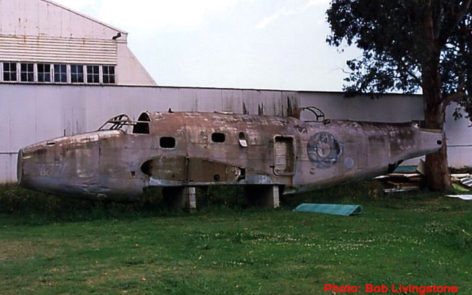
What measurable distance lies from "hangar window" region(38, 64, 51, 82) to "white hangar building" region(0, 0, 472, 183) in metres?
0.07

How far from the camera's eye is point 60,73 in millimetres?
38719

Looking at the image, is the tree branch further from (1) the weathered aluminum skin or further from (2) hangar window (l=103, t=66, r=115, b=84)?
(2) hangar window (l=103, t=66, r=115, b=84)

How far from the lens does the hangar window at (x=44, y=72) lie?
3809 cm

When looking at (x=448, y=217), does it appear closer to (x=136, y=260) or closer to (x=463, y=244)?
(x=463, y=244)

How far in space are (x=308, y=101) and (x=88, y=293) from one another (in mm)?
23328

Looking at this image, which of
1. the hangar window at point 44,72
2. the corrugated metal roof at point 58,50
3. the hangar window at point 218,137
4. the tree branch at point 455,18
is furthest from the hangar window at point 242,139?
the hangar window at point 44,72

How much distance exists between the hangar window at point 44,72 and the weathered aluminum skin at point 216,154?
20.4 m

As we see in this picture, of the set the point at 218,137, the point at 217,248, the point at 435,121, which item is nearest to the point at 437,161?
the point at 435,121

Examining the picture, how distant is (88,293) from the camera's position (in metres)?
8.30

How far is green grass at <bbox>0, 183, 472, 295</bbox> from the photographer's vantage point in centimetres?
887

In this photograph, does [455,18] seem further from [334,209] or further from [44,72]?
[44,72]

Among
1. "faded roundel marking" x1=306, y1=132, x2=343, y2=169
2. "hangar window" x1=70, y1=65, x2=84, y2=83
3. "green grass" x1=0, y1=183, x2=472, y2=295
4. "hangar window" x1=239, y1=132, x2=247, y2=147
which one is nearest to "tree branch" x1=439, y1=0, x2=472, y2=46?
"faded roundel marking" x1=306, y1=132, x2=343, y2=169

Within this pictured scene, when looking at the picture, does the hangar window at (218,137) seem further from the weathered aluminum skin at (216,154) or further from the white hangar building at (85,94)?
the white hangar building at (85,94)

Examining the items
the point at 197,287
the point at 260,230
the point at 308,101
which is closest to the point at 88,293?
the point at 197,287
